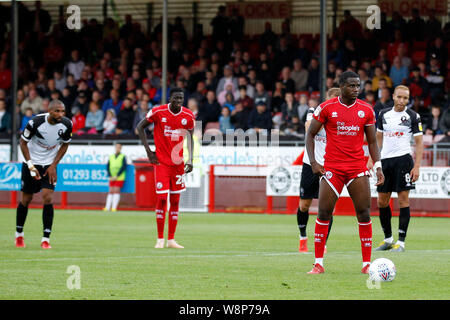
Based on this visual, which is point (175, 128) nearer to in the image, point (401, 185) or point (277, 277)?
point (401, 185)

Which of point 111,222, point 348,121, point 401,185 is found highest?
point 348,121

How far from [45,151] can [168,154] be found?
6.13 feet

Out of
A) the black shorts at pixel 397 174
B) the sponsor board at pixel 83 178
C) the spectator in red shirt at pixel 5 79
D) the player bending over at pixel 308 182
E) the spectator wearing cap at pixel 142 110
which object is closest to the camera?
the player bending over at pixel 308 182

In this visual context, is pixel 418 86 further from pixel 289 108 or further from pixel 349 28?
pixel 349 28

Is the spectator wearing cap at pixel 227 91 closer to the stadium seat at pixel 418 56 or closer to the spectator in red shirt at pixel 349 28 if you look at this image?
the spectator in red shirt at pixel 349 28

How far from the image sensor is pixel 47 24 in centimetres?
3719

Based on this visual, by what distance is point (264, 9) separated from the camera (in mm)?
34312

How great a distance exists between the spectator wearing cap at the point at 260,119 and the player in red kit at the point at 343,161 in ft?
55.1

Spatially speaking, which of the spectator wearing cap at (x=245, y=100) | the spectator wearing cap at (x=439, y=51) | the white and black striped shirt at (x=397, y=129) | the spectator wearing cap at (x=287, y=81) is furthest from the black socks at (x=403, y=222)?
the spectator wearing cap at (x=287, y=81)

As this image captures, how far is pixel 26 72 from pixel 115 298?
2900 centimetres

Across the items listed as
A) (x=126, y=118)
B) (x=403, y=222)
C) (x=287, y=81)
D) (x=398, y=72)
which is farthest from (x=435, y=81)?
(x=403, y=222)

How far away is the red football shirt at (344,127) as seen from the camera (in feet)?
34.8

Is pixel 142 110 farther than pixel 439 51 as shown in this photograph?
Yes
